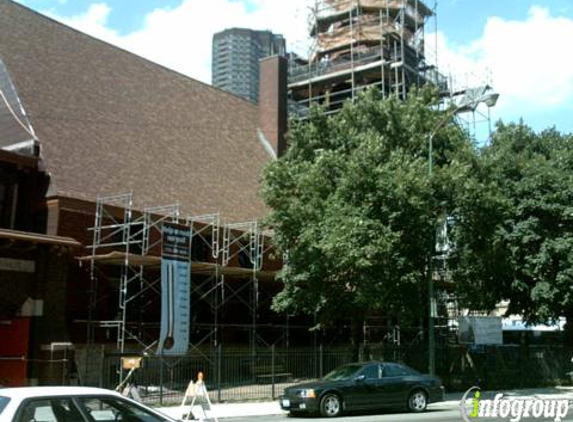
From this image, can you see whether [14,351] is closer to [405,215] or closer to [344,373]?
[344,373]

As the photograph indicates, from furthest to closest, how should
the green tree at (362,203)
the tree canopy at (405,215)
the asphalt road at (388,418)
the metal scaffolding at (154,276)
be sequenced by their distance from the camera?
the metal scaffolding at (154,276), the tree canopy at (405,215), the green tree at (362,203), the asphalt road at (388,418)

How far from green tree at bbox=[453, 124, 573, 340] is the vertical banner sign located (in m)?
9.39

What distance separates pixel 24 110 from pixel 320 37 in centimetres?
3105

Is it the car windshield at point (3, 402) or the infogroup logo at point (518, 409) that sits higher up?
the car windshield at point (3, 402)

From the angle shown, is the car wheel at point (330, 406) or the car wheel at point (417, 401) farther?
the car wheel at point (417, 401)

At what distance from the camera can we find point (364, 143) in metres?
23.8

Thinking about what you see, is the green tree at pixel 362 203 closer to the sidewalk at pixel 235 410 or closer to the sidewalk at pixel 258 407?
the sidewalk at pixel 258 407

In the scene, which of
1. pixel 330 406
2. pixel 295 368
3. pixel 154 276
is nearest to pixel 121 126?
pixel 154 276

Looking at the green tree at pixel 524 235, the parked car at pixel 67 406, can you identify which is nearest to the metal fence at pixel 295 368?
the green tree at pixel 524 235

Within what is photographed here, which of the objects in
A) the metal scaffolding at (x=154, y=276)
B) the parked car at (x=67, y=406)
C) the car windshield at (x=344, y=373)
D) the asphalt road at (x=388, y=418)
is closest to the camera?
the parked car at (x=67, y=406)

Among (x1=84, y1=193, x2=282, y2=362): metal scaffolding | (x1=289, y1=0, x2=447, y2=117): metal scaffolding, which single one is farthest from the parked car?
(x1=289, y1=0, x2=447, y2=117): metal scaffolding

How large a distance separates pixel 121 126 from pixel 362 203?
39.2 ft

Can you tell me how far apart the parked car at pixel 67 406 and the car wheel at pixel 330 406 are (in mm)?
11072

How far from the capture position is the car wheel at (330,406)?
1789 cm
